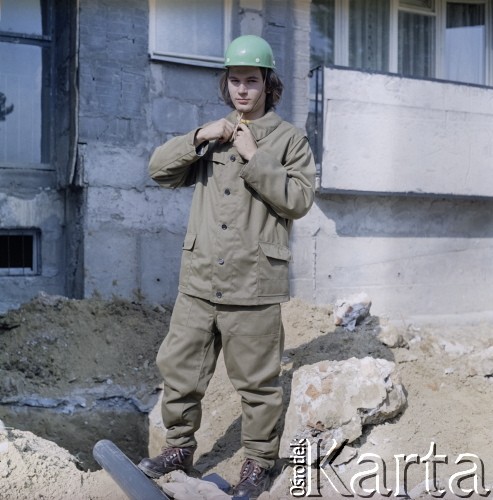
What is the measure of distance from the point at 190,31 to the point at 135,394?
9.59ft

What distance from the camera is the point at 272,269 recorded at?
305cm

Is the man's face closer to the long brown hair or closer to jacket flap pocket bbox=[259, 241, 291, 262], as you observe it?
the long brown hair

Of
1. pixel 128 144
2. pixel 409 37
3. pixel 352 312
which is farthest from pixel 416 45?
pixel 352 312

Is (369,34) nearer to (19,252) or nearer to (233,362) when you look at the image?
(19,252)

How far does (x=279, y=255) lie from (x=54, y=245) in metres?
2.92

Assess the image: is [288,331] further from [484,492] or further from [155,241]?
[484,492]

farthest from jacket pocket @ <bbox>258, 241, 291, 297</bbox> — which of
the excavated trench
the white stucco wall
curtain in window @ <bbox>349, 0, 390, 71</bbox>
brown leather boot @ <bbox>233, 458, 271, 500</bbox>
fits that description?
curtain in window @ <bbox>349, 0, 390, 71</bbox>

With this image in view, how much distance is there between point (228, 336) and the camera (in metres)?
3.04

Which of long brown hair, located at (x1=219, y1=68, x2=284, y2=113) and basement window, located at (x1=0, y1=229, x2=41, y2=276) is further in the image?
basement window, located at (x1=0, y1=229, x2=41, y2=276)

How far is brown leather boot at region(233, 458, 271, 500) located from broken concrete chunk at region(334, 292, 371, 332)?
1742mm

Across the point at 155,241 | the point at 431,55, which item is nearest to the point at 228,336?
the point at 155,241

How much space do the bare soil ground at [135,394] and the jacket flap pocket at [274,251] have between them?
932mm

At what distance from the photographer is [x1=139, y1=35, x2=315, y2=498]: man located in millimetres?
3002

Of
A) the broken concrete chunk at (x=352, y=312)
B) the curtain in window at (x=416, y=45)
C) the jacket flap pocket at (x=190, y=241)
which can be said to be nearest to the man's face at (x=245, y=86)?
the jacket flap pocket at (x=190, y=241)
